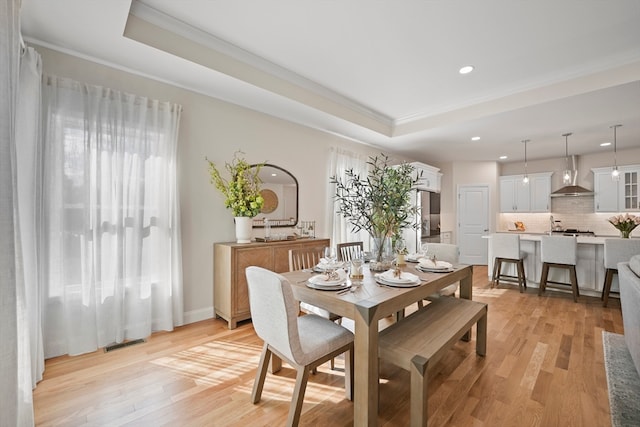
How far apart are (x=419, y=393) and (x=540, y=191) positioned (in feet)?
23.5

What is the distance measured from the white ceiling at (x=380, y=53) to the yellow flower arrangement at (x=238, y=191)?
864mm

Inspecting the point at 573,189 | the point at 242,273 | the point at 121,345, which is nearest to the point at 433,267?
the point at 242,273

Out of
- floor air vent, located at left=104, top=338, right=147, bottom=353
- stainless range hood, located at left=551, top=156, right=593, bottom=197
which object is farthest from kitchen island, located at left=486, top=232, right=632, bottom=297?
floor air vent, located at left=104, top=338, right=147, bottom=353

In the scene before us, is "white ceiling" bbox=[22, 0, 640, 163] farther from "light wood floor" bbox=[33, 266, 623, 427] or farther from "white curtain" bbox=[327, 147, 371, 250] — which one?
"light wood floor" bbox=[33, 266, 623, 427]

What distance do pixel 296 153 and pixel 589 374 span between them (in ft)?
12.8

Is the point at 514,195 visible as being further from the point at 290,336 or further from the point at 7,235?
the point at 7,235

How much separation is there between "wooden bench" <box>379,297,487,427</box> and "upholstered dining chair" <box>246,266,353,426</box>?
0.30 metres

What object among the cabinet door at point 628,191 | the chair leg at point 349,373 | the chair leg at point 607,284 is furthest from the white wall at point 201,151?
the cabinet door at point 628,191

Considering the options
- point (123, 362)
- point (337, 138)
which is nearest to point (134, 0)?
point (123, 362)

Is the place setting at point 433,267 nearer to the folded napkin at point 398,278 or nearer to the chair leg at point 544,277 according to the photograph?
the folded napkin at point 398,278

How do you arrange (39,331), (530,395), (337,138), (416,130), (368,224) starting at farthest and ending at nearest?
(337,138) < (416,130) < (368,224) < (39,331) < (530,395)

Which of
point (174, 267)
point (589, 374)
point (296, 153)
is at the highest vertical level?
point (296, 153)

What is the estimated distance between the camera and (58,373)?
2148 mm

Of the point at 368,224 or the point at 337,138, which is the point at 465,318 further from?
the point at 337,138
